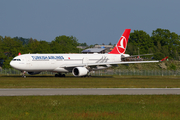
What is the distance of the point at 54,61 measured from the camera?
2336 inches

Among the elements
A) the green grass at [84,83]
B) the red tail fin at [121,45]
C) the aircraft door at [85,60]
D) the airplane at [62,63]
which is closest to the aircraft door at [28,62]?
the airplane at [62,63]

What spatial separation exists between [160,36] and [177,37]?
974cm

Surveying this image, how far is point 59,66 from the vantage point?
60438 millimetres
